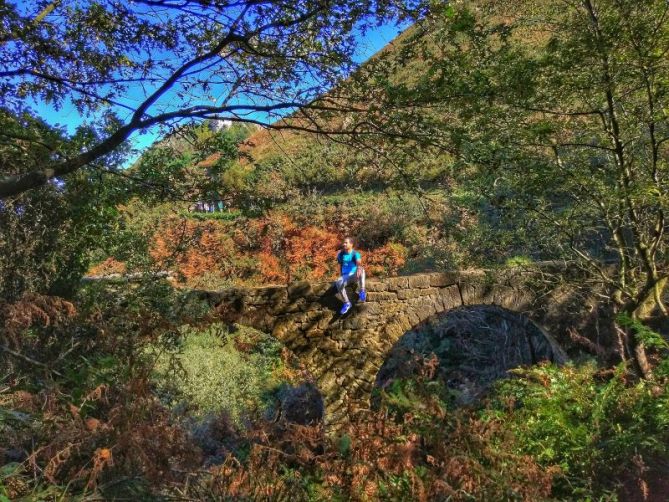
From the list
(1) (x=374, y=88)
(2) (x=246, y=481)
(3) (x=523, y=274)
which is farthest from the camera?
(3) (x=523, y=274)

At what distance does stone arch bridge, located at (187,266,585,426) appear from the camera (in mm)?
7395

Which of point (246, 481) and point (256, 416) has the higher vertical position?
point (256, 416)

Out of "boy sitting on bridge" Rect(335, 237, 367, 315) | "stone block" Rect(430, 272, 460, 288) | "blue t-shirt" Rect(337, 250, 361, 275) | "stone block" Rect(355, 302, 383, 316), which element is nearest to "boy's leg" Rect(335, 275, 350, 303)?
"boy sitting on bridge" Rect(335, 237, 367, 315)

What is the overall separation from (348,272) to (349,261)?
22 cm

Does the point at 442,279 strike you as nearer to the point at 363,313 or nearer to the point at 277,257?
the point at 363,313

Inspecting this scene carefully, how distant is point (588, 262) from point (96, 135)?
5.67 metres

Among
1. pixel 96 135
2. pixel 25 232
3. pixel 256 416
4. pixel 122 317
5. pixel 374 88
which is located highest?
pixel 96 135

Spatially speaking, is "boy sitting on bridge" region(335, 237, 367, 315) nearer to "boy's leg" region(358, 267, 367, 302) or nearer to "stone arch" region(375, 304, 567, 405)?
"boy's leg" region(358, 267, 367, 302)

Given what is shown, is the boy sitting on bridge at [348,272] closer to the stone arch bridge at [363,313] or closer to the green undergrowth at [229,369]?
the stone arch bridge at [363,313]

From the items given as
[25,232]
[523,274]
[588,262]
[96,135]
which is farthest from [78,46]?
[523,274]

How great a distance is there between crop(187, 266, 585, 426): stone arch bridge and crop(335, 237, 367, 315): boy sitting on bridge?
16cm

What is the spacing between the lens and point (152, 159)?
14.2ft

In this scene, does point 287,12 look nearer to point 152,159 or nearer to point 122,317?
point 152,159

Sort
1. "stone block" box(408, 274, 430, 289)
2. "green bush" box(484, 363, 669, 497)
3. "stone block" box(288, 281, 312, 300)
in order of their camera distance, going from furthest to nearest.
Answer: "stone block" box(408, 274, 430, 289), "stone block" box(288, 281, 312, 300), "green bush" box(484, 363, 669, 497)
